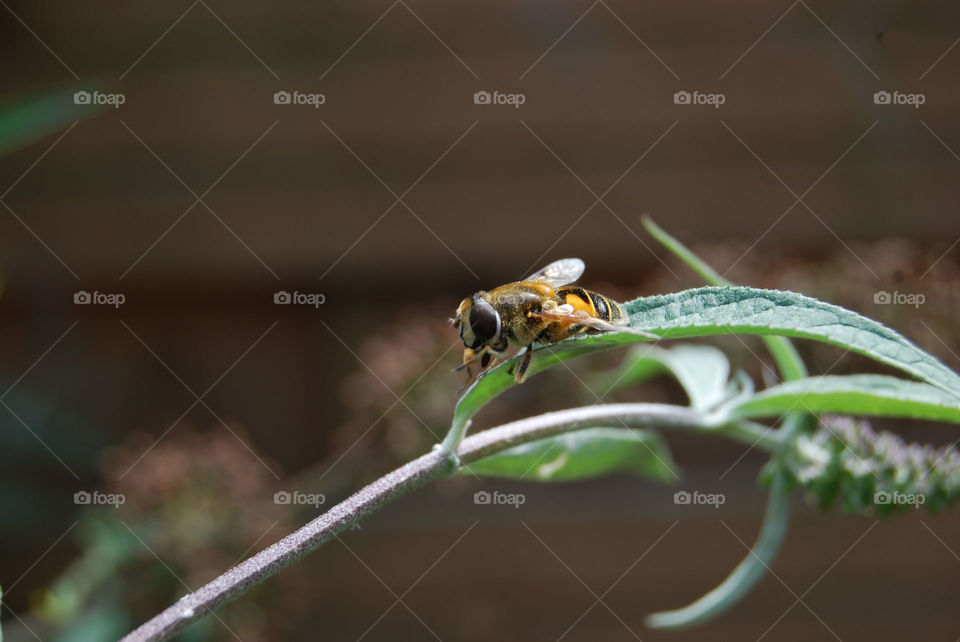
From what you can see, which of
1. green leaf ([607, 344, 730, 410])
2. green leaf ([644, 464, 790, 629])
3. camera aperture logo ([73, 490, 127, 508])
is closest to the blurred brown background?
camera aperture logo ([73, 490, 127, 508])

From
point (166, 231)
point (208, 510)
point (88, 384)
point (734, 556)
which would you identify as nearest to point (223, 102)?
point (166, 231)

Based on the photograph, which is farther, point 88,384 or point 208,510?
point 88,384

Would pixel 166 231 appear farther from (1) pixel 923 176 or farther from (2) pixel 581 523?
(1) pixel 923 176

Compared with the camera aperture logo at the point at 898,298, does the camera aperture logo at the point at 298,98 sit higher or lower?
higher

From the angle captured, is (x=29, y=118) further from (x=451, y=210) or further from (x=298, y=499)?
(x=451, y=210)

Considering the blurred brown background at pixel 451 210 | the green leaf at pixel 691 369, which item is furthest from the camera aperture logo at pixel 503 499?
the green leaf at pixel 691 369

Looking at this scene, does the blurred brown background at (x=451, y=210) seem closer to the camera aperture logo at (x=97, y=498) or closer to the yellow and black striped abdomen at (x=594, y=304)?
the camera aperture logo at (x=97, y=498)
